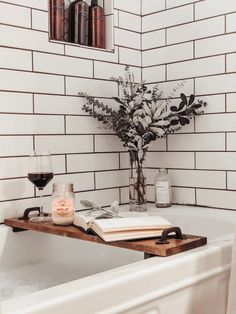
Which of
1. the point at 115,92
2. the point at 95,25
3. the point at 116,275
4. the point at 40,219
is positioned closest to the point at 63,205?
the point at 40,219

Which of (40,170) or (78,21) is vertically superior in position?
(78,21)

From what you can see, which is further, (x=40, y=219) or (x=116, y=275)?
(x=40, y=219)

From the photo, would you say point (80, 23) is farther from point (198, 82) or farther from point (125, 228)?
point (125, 228)

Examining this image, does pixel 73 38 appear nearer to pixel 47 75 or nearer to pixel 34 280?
pixel 47 75

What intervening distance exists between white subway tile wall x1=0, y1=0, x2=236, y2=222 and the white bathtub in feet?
0.49

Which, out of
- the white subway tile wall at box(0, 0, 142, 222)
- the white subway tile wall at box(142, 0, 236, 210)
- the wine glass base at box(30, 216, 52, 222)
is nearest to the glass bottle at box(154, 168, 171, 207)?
the white subway tile wall at box(142, 0, 236, 210)

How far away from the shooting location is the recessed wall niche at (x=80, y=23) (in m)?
1.73

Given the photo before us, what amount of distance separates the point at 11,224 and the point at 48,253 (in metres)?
0.18

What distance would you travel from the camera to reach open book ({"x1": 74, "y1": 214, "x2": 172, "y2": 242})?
1145 millimetres

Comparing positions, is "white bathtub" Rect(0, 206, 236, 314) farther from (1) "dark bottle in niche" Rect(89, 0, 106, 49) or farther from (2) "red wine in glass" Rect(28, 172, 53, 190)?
(1) "dark bottle in niche" Rect(89, 0, 106, 49)

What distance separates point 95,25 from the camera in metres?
1.85

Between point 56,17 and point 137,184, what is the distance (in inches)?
28.0

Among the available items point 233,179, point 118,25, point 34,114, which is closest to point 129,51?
point 118,25

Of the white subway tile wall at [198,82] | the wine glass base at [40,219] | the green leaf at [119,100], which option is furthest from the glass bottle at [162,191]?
the wine glass base at [40,219]
